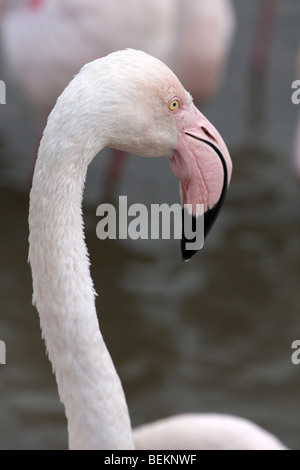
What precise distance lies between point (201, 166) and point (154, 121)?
148 millimetres

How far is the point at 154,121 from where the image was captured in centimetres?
174

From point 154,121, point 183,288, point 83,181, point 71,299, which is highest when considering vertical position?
point 183,288

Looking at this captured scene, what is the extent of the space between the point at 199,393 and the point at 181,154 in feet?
6.53

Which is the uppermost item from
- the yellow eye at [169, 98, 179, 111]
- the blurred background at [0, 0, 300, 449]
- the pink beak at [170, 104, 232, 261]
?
the blurred background at [0, 0, 300, 449]

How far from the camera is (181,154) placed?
6.00 feet

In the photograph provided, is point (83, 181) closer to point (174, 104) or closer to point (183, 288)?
point (174, 104)

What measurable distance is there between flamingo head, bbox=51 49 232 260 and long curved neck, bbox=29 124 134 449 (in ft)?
0.24

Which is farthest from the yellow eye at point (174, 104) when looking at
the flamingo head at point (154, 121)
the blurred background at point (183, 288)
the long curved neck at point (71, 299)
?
the blurred background at point (183, 288)

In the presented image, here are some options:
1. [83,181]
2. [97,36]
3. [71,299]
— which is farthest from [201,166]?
[97,36]

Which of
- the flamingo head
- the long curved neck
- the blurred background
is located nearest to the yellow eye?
the flamingo head

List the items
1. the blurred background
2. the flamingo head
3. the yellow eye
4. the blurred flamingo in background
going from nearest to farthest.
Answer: the flamingo head → the yellow eye → the blurred background → the blurred flamingo in background

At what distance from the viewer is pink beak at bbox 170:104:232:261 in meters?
1.82

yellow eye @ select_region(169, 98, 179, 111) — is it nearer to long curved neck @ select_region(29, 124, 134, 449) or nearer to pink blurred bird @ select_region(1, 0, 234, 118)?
long curved neck @ select_region(29, 124, 134, 449)

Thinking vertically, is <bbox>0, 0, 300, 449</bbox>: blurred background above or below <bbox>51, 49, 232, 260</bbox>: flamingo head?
above
